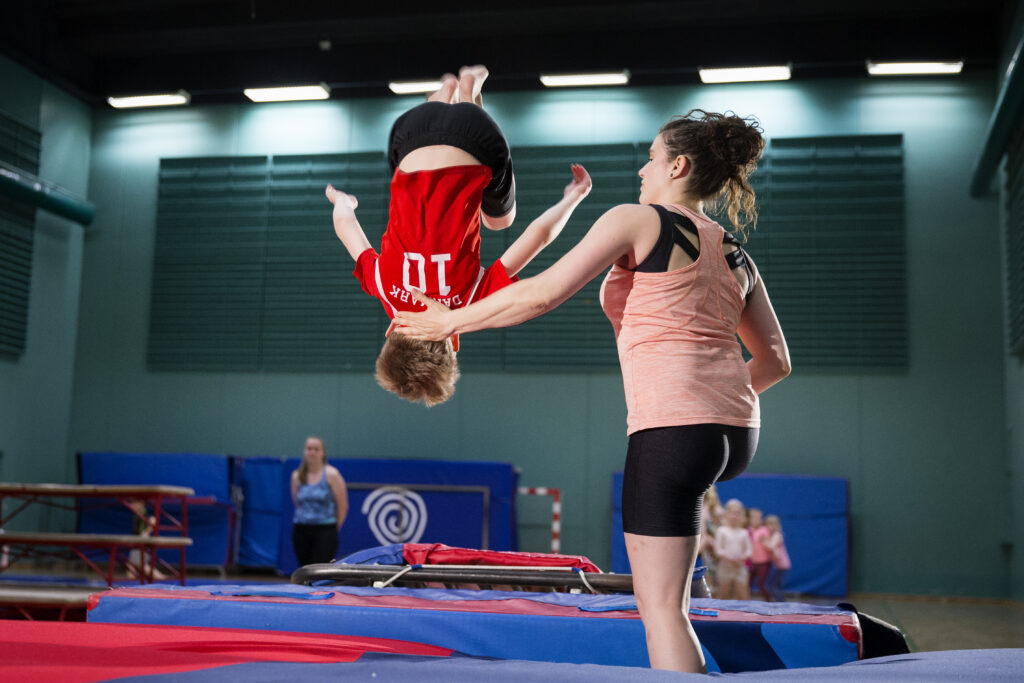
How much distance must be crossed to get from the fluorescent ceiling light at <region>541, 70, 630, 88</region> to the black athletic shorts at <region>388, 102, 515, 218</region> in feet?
24.7

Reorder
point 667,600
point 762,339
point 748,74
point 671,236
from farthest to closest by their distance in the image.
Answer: point 748,74 < point 762,339 < point 671,236 < point 667,600

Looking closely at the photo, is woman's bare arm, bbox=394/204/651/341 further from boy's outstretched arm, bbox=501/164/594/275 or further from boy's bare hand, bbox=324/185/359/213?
boy's bare hand, bbox=324/185/359/213

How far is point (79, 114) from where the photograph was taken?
11.5 meters

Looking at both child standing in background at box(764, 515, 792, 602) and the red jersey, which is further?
child standing in background at box(764, 515, 792, 602)

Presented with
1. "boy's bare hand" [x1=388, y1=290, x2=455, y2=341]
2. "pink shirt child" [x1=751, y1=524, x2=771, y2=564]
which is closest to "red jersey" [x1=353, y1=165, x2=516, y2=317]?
"boy's bare hand" [x1=388, y1=290, x2=455, y2=341]

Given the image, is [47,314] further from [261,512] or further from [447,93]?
[447,93]

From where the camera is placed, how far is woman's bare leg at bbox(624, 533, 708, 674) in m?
1.83

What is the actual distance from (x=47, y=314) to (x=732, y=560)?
28.4 ft

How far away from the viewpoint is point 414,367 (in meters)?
2.52

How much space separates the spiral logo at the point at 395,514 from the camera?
8805mm

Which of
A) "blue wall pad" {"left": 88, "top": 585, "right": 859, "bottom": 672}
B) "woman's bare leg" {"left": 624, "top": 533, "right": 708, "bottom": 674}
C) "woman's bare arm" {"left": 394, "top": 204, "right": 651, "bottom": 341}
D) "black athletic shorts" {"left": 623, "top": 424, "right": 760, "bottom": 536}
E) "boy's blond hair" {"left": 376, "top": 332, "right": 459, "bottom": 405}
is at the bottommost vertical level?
"blue wall pad" {"left": 88, "top": 585, "right": 859, "bottom": 672}

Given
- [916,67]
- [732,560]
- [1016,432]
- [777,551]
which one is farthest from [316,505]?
[916,67]

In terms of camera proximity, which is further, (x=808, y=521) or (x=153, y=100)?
(x=153, y=100)

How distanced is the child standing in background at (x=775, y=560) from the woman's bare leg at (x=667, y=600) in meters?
6.37
